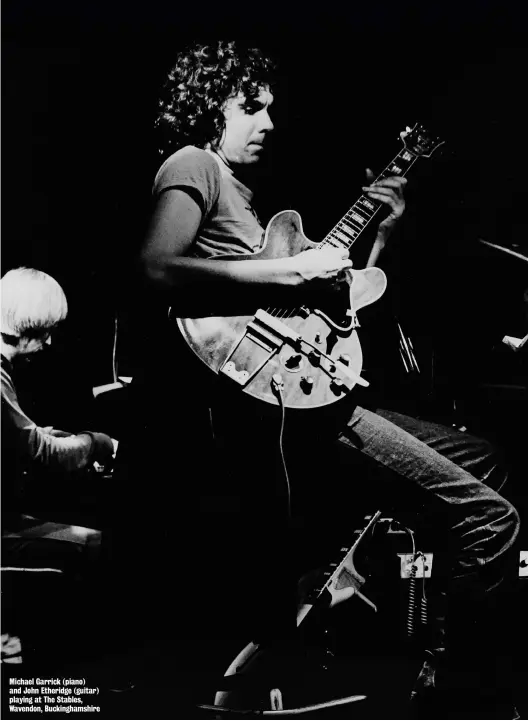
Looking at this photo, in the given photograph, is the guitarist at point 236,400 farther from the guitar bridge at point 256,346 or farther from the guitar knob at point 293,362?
the guitar knob at point 293,362

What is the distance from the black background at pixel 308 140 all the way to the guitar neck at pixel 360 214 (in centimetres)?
7

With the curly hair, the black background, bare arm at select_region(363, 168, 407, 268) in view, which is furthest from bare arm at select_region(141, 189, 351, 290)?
bare arm at select_region(363, 168, 407, 268)

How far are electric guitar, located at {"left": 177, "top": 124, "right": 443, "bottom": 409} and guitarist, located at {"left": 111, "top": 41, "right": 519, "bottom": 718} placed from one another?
2.7 inches

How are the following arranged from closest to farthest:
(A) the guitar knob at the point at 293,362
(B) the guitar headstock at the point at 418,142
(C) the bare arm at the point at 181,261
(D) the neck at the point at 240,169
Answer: (C) the bare arm at the point at 181,261
(A) the guitar knob at the point at 293,362
(D) the neck at the point at 240,169
(B) the guitar headstock at the point at 418,142

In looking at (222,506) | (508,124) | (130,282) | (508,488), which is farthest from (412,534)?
(508,124)

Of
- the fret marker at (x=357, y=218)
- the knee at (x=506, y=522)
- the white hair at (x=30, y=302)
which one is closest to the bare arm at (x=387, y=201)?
the fret marker at (x=357, y=218)

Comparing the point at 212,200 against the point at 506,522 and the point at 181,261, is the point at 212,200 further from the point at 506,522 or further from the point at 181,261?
the point at 506,522

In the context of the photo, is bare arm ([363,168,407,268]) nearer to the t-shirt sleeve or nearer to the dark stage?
the dark stage

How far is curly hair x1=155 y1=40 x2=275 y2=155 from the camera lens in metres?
3.04

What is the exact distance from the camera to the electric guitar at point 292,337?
2.87 meters

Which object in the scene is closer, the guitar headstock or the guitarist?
the guitarist

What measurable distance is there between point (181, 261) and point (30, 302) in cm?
67

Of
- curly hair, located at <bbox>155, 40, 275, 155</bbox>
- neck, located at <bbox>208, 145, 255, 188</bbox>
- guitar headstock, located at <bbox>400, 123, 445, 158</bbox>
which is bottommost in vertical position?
neck, located at <bbox>208, 145, 255, 188</bbox>

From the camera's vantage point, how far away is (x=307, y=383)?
2.94 metres
